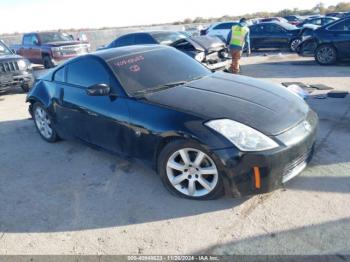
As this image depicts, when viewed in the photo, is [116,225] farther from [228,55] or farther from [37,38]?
[37,38]

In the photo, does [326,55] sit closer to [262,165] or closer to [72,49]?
[262,165]

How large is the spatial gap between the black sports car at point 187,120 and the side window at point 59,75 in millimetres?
24

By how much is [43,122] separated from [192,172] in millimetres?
3246

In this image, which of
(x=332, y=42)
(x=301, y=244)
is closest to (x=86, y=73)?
(x=301, y=244)

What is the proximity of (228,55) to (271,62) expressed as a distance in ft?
11.6

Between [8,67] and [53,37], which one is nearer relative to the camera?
[8,67]

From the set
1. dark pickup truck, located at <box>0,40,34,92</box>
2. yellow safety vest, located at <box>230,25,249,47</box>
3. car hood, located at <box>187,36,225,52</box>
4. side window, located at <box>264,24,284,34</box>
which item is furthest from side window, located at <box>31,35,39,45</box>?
side window, located at <box>264,24,284,34</box>

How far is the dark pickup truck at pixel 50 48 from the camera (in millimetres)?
13773

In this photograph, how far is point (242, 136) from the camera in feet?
10.2

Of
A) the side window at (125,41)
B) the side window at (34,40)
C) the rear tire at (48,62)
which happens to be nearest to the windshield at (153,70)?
the side window at (125,41)

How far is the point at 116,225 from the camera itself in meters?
3.19

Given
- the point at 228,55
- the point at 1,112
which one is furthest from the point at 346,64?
the point at 1,112

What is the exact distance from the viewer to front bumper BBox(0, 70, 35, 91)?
9262 mm

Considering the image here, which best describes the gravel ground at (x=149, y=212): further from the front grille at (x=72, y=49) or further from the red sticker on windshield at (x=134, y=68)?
the front grille at (x=72, y=49)
